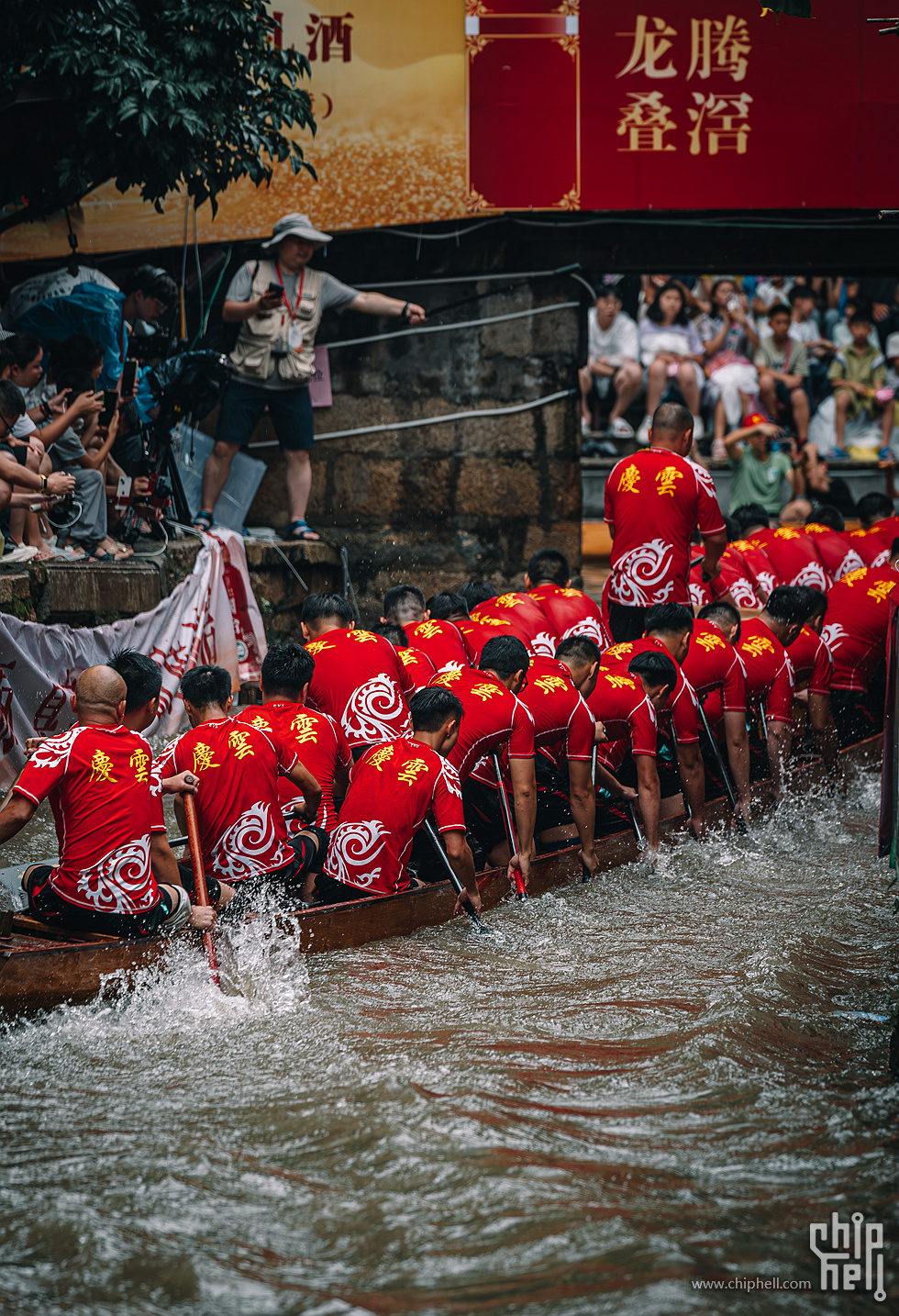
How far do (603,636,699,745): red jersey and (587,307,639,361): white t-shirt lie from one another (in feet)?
24.2

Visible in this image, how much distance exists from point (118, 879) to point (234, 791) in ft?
2.05

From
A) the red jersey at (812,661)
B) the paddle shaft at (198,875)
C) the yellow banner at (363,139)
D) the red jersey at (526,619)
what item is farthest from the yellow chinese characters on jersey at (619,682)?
the yellow banner at (363,139)

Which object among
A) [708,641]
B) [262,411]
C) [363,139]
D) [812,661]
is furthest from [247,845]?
[363,139]

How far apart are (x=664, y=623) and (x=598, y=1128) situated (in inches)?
135

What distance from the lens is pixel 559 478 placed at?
34.1ft

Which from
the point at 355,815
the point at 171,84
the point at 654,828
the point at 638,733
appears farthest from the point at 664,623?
the point at 171,84

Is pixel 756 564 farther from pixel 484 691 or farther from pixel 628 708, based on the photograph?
pixel 484 691

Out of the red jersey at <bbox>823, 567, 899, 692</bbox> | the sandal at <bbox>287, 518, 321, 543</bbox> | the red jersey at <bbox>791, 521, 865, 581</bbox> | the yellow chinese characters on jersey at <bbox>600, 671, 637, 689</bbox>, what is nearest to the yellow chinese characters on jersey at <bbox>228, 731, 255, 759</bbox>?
the yellow chinese characters on jersey at <bbox>600, 671, 637, 689</bbox>

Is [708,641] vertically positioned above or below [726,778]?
above

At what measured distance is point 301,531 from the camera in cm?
986

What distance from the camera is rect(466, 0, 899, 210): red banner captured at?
986cm

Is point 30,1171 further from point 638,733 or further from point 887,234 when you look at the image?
point 887,234

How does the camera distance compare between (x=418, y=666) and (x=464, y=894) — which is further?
(x=418, y=666)

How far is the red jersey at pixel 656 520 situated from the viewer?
738 centimetres
